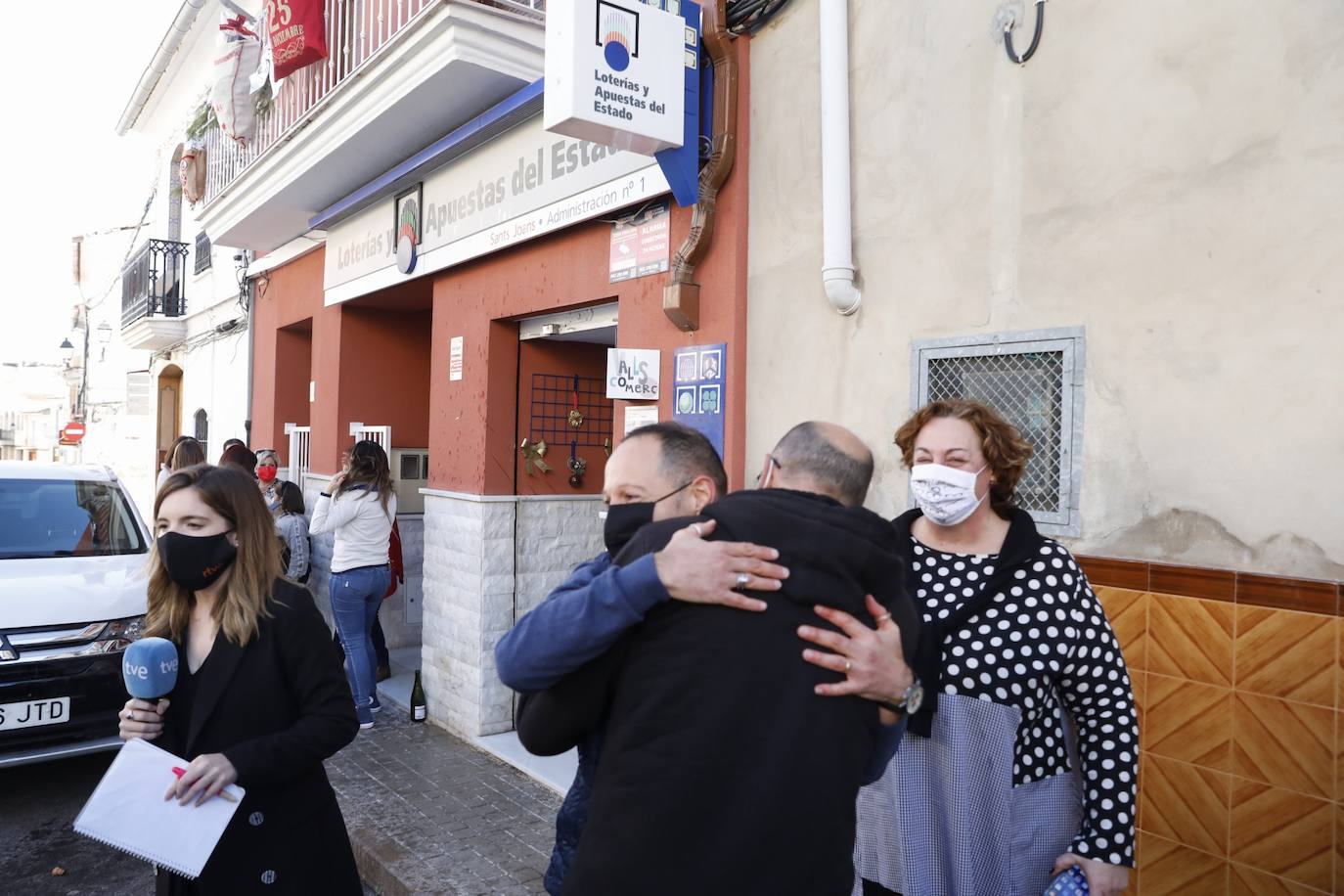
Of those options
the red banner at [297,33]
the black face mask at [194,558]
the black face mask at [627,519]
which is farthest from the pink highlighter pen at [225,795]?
the red banner at [297,33]

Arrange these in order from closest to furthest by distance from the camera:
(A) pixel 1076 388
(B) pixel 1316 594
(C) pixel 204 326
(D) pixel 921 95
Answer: (B) pixel 1316 594 → (A) pixel 1076 388 → (D) pixel 921 95 → (C) pixel 204 326

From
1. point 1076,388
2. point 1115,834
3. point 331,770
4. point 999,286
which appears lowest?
point 331,770

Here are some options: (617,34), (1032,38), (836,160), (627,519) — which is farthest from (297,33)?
(627,519)

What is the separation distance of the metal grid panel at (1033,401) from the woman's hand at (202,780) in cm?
266

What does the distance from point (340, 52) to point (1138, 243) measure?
6550 mm

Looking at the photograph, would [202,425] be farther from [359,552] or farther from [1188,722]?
[1188,722]

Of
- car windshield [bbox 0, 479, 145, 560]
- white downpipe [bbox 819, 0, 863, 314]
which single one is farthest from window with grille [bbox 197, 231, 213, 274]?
white downpipe [bbox 819, 0, 863, 314]

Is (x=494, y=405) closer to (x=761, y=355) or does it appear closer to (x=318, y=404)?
(x=761, y=355)

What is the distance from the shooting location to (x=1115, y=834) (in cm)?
219

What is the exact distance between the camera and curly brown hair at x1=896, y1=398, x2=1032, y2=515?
2.42 m

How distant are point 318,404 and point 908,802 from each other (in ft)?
28.3

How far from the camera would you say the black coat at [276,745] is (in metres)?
2.31

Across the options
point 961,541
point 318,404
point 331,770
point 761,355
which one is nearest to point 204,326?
point 318,404

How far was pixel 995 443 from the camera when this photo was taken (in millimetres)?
2422
